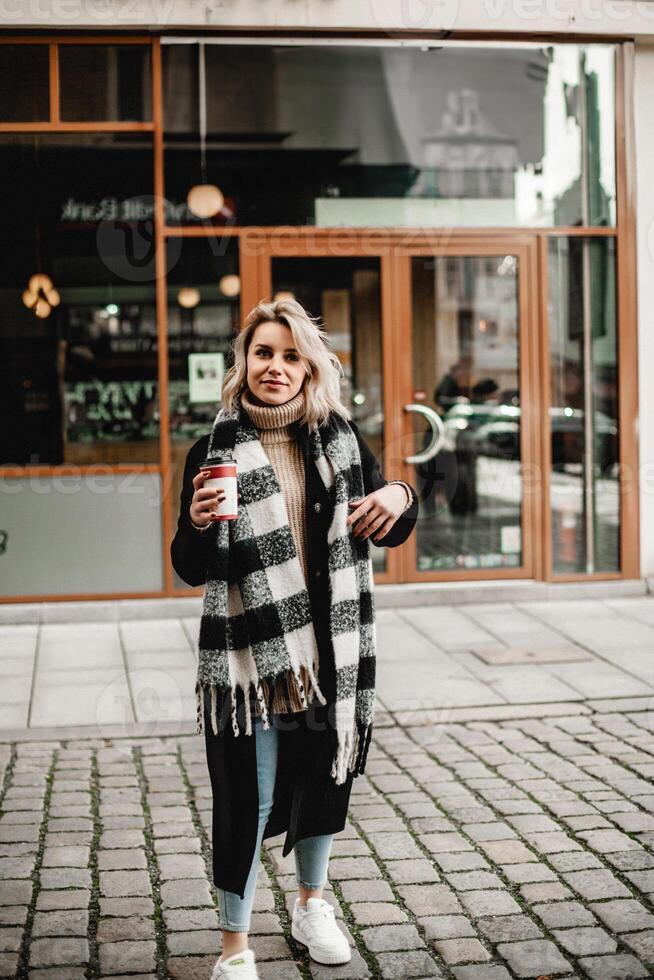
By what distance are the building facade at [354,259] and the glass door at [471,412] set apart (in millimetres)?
18

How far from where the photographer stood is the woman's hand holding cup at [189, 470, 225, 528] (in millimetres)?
3148

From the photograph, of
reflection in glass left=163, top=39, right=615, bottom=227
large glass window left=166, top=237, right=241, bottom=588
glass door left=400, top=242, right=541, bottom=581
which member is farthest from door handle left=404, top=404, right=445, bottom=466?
large glass window left=166, top=237, right=241, bottom=588

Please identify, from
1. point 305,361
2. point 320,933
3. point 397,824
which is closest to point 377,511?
point 305,361

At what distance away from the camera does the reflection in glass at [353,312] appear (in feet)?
31.4

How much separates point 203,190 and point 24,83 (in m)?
1.52

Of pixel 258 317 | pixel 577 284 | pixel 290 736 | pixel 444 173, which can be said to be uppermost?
pixel 444 173

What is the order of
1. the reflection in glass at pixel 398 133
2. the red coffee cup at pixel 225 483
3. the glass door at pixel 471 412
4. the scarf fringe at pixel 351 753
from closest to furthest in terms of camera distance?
1. the red coffee cup at pixel 225 483
2. the scarf fringe at pixel 351 753
3. the reflection in glass at pixel 398 133
4. the glass door at pixel 471 412

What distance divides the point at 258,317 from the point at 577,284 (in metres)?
6.82

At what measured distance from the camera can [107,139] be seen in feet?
30.3

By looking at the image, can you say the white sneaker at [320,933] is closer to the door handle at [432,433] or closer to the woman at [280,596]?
the woman at [280,596]

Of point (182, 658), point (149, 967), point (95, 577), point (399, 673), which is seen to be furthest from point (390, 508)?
point (95, 577)

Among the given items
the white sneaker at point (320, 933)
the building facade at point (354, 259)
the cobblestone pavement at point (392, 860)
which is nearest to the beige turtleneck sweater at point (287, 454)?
the white sneaker at point (320, 933)

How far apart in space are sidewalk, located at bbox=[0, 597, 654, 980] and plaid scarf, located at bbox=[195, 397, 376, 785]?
81 centimetres

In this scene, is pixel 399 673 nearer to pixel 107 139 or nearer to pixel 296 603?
pixel 296 603
